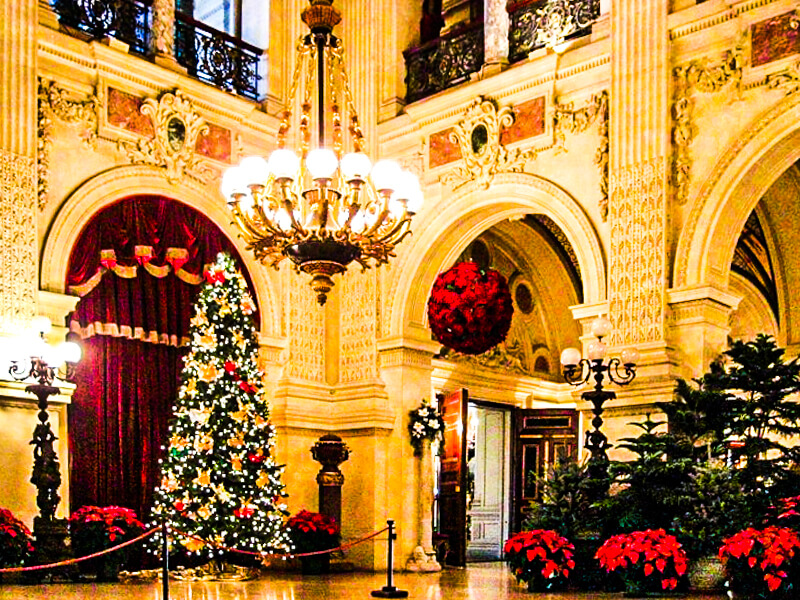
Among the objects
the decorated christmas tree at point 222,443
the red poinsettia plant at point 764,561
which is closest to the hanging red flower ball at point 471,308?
the decorated christmas tree at point 222,443

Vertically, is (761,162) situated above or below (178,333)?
above

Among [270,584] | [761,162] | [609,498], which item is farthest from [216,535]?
[761,162]

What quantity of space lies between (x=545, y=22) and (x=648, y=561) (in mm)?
6828

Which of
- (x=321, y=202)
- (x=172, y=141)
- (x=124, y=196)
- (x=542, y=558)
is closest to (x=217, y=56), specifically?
(x=172, y=141)

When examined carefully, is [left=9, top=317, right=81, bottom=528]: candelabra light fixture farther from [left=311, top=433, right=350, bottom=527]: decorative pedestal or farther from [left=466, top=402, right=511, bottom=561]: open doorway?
[left=466, top=402, right=511, bottom=561]: open doorway

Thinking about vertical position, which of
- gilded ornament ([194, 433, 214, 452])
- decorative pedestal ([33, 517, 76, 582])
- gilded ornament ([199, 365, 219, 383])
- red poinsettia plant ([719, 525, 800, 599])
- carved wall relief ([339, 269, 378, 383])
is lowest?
decorative pedestal ([33, 517, 76, 582])

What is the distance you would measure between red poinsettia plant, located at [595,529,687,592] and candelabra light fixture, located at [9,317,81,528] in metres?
5.13

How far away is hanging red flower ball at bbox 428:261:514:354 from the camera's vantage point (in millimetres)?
11594

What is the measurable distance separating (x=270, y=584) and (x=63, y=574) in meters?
1.95

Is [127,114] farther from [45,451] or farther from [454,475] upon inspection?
[454,475]

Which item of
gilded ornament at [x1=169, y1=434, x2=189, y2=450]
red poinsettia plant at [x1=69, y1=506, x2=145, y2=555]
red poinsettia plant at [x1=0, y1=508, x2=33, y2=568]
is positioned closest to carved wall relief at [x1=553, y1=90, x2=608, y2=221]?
gilded ornament at [x1=169, y1=434, x2=189, y2=450]

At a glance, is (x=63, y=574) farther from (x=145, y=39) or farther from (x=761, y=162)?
(x=761, y=162)

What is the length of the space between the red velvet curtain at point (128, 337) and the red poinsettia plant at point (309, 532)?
1.62 metres

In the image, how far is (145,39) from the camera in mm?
12812
